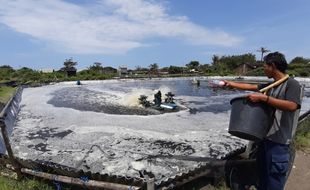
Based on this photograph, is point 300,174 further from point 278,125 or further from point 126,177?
point 126,177

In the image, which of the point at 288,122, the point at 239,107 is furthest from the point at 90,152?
the point at 288,122

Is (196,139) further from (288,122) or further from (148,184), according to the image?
(288,122)

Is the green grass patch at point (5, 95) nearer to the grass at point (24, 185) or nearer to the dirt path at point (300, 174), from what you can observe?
the grass at point (24, 185)

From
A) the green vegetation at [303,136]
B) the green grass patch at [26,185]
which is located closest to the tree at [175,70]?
the green vegetation at [303,136]

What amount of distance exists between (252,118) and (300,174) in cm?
273

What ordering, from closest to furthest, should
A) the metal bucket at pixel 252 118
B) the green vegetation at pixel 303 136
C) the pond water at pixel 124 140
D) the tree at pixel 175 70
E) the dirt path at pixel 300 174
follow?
the metal bucket at pixel 252 118, the dirt path at pixel 300 174, the pond water at pixel 124 140, the green vegetation at pixel 303 136, the tree at pixel 175 70

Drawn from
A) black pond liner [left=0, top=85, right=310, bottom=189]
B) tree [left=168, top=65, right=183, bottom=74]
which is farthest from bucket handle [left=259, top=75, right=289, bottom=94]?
tree [left=168, top=65, right=183, bottom=74]

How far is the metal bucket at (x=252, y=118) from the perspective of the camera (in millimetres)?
3268

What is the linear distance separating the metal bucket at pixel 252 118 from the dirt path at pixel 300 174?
2016mm

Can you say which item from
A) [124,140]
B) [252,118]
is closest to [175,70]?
[124,140]

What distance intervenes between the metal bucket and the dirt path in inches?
79.4

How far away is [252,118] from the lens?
10.8ft

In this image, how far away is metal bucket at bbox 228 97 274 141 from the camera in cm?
327

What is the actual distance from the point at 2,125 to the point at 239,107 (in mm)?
3257
